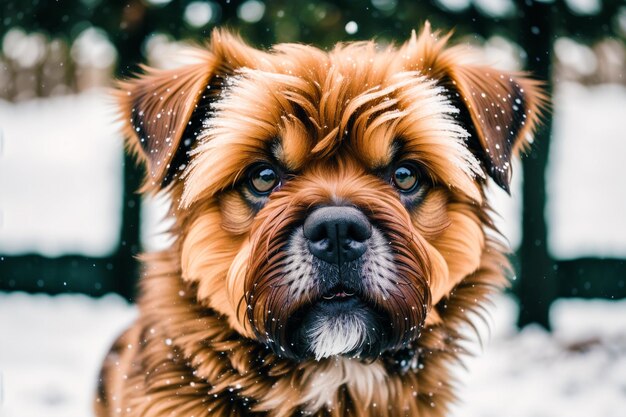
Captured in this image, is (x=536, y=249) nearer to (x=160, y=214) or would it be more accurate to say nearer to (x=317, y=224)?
(x=160, y=214)

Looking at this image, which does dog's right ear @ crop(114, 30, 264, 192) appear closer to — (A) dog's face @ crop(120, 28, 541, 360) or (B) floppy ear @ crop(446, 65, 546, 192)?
(A) dog's face @ crop(120, 28, 541, 360)

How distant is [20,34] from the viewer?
23.8 ft

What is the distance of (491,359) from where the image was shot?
713 centimetres

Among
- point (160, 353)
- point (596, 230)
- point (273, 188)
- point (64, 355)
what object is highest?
point (273, 188)

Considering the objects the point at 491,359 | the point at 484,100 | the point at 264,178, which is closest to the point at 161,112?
the point at 264,178

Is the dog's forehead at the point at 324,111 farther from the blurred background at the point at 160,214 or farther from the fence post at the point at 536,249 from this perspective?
the fence post at the point at 536,249

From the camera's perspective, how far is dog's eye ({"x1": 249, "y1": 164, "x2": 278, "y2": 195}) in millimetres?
2768

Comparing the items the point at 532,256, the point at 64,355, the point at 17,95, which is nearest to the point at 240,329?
the point at 64,355

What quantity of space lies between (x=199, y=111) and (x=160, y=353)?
1.24m

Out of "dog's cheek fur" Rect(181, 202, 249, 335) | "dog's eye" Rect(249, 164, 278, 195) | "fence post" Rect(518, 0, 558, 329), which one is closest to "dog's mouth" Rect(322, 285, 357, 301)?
"dog's cheek fur" Rect(181, 202, 249, 335)

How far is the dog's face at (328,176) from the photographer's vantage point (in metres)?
2.41

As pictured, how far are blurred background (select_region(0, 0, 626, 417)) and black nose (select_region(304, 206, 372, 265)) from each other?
9.36 ft

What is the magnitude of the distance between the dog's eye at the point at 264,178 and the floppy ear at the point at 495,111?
100 cm

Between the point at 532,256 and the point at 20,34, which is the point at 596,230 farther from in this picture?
the point at 20,34
